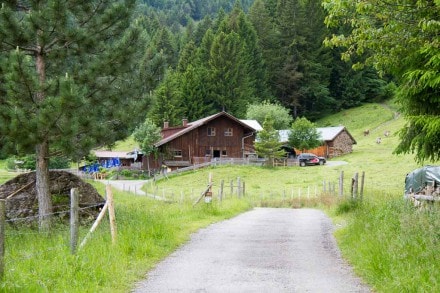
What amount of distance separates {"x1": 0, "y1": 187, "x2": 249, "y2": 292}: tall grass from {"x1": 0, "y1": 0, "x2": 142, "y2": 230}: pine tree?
2067 mm

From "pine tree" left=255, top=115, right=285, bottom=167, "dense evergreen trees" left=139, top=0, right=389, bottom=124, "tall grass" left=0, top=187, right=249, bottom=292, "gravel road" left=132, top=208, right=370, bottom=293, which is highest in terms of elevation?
"dense evergreen trees" left=139, top=0, right=389, bottom=124

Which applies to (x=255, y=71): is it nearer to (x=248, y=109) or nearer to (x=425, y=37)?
(x=248, y=109)

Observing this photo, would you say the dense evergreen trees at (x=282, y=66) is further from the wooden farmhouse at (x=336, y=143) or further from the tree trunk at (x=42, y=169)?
the tree trunk at (x=42, y=169)

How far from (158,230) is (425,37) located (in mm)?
6870

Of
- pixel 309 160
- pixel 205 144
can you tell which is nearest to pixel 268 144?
pixel 309 160

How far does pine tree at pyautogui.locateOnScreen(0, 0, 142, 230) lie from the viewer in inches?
433

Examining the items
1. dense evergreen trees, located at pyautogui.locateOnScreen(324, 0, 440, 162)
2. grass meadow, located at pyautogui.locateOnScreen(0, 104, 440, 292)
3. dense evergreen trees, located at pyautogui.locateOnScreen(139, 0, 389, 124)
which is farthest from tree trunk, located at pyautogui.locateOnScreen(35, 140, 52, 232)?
dense evergreen trees, located at pyautogui.locateOnScreen(139, 0, 389, 124)

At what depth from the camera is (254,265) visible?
9.29 metres

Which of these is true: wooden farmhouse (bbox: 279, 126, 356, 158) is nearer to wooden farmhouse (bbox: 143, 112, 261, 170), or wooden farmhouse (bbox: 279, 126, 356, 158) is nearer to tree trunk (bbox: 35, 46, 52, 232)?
wooden farmhouse (bbox: 143, 112, 261, 170)

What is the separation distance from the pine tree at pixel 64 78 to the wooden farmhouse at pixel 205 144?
4337 cm

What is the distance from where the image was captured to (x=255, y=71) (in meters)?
87.4

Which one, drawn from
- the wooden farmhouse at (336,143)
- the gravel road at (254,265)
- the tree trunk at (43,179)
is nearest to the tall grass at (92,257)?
the gravel road at (254,265)

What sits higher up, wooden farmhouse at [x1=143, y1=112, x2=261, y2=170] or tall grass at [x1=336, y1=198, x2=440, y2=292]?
wooden farmhouse at [x1=143, y1=112, x2=261, y2=170]

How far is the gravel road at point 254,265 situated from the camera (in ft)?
25.3
